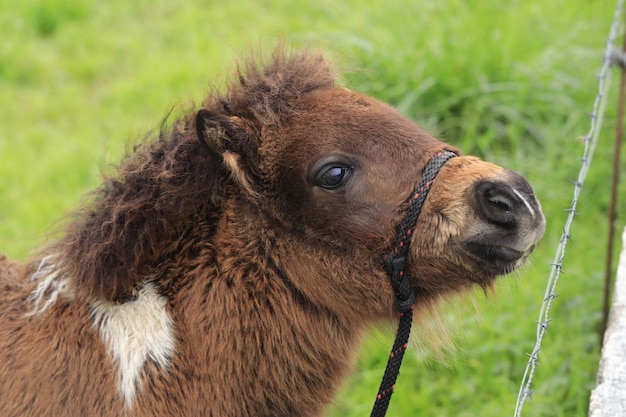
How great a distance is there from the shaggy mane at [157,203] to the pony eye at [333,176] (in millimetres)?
273

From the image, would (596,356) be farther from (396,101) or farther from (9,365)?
(9,365)

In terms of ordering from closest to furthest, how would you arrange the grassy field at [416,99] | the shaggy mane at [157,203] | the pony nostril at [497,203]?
the pony nostril at [497,203] < the shaggy mane at [157,203] < the grassy field at [416,99]

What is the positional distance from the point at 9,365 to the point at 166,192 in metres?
0.81

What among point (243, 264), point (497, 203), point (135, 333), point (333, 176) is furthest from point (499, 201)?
point (135, 333)

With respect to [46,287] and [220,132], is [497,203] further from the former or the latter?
[46,287]

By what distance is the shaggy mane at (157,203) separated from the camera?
2564 mm

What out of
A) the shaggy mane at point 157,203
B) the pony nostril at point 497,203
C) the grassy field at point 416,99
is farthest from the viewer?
the grassy field at point 416,99

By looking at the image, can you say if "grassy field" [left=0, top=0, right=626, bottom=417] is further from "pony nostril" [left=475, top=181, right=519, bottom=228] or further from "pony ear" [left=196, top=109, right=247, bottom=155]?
"pony nostril" [left=475, top=181, right=519, bottom=228]

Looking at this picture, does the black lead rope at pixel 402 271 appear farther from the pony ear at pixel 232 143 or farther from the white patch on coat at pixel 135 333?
the white patch on coat at pixel 135 333

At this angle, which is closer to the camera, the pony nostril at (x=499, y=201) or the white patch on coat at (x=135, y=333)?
the pony nostril at (x=499, y=201)

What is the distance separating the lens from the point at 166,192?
2566 millimetres

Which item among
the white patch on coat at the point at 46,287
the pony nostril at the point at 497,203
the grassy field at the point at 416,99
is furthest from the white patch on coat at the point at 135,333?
the pony nostril at the point at 497,203

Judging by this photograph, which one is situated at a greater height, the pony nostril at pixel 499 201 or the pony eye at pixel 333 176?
the pony eye at pixel 333 176

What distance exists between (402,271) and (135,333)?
95cm
